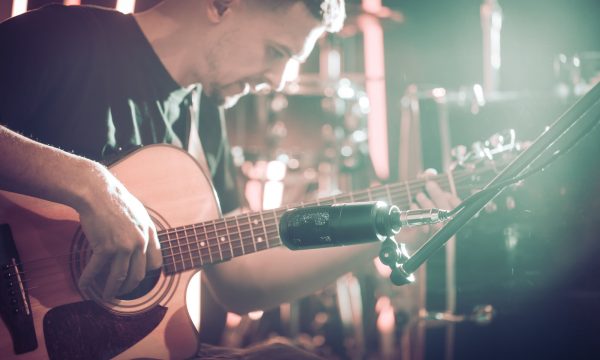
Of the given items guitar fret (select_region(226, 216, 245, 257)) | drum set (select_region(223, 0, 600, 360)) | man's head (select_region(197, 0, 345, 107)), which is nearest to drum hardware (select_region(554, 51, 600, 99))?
drum set (select_region(223, 0, 600, 360))

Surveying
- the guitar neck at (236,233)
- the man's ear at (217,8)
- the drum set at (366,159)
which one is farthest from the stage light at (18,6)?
the drum set at (366,159)

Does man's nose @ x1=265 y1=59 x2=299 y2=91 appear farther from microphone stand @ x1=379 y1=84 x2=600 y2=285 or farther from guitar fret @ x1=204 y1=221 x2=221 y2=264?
microphone stand @ x1=379 y1=84 x2=600 y2=285

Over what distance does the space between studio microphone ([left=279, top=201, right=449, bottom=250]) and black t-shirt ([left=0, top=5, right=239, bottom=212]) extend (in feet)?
2.65

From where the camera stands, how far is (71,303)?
143 centimetres

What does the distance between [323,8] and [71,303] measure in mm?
1372

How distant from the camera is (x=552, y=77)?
9.38 ft

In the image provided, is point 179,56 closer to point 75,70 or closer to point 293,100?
point 75,70

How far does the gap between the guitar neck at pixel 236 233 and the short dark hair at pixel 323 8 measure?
77cm

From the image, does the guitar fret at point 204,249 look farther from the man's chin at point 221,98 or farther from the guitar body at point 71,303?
the man's chin at point 221,98

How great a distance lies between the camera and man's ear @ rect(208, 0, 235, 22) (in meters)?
1.95

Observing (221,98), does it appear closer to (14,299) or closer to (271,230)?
(271,230)

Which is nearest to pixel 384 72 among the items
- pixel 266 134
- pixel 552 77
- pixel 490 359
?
pixel 266 134

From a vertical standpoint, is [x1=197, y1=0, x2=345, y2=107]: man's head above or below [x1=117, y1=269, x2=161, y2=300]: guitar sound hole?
above

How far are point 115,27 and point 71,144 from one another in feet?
1.45
